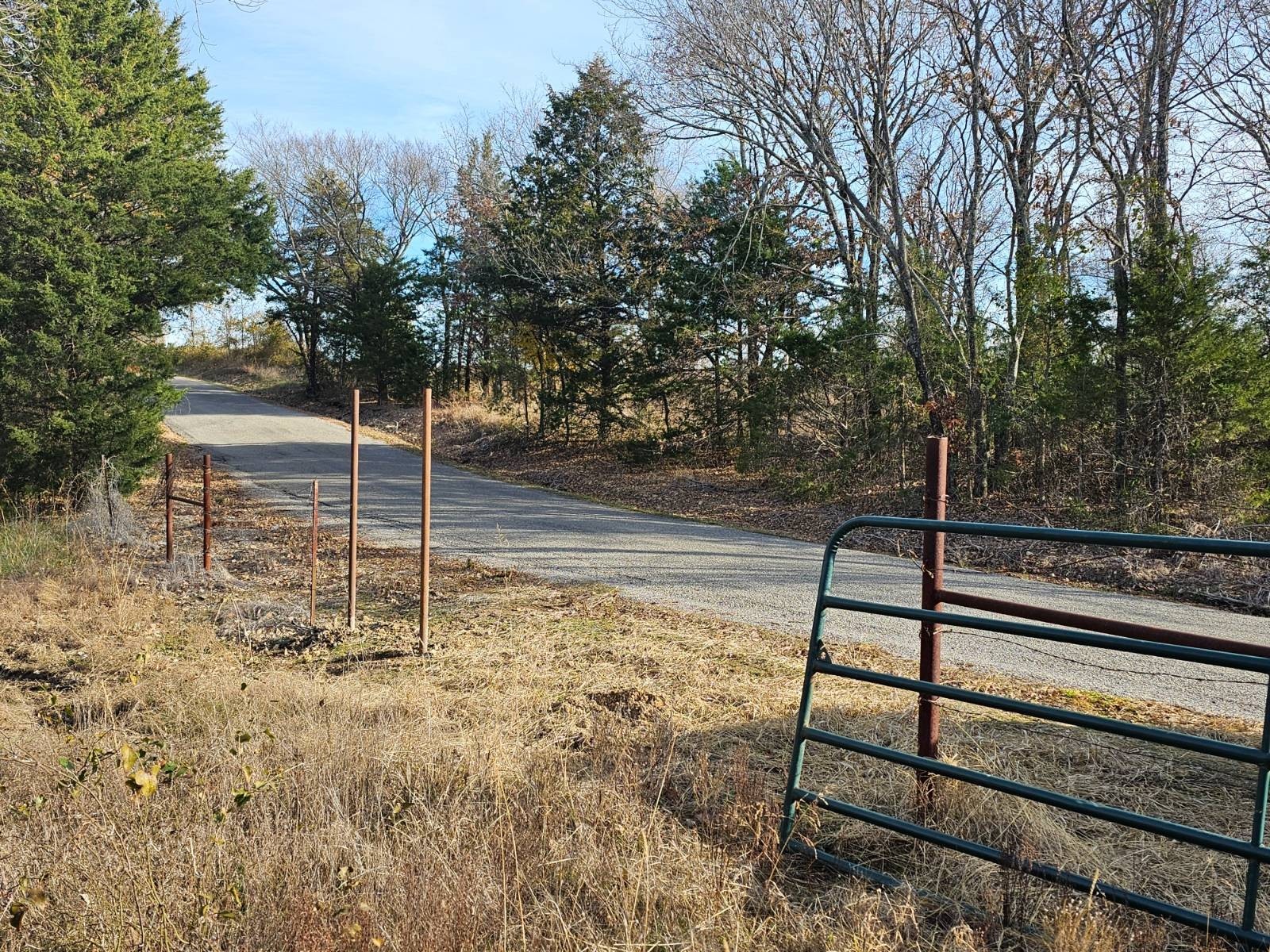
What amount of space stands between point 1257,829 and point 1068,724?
24.9 inches

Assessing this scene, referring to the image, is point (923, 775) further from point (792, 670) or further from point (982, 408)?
point (982, 408)

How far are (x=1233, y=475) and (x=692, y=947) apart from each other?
11608 mm

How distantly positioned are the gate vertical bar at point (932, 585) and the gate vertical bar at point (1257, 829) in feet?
3.93

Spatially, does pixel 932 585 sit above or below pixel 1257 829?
above

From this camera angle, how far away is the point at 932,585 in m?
3.57

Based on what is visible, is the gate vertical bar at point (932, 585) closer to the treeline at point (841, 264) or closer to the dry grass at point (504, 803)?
the dry grass at point (504, 803)

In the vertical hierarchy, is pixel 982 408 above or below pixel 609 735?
above

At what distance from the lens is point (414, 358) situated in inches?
1359

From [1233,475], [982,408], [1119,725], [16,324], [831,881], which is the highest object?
[16,324]

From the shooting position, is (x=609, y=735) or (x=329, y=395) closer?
(x=609, y=735)

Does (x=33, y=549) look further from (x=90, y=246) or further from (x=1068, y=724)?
(x=1068, y=724)

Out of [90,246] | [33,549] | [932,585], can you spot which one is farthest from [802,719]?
[90,246]

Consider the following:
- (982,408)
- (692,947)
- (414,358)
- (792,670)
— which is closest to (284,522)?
(792,670)

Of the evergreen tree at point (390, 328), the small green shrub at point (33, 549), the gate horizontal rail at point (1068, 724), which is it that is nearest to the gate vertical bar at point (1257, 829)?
the gate horizontal rail at point (1068, 724)
